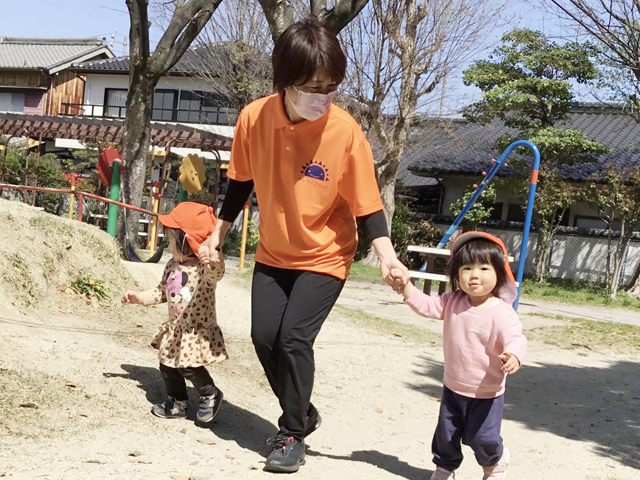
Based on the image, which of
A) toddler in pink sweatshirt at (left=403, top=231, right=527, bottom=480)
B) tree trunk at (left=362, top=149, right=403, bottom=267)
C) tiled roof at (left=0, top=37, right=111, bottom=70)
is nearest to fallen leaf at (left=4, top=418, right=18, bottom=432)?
toddler in pink sweatshirt at (left=403, top=231, right=527, bottom=480)

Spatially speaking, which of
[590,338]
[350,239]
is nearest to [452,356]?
[350,239]

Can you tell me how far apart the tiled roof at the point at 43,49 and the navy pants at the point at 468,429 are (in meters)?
36.8

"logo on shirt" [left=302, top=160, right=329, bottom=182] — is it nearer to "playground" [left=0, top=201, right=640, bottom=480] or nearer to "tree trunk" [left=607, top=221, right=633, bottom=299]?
"playground" [left=0, top=201, right=640, bottom=480]

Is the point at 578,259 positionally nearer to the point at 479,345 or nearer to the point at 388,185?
the point at 388,185

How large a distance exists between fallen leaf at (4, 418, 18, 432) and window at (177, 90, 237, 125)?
91.7ft

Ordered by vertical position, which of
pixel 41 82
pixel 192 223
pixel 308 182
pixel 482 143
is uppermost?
pixel 41 82

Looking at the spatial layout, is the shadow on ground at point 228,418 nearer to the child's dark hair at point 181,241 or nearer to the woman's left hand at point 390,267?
the child's dark hair at point 181,241

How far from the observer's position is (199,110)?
31.3m

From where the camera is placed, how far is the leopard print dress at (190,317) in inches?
154

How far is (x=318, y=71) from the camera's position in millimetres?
3094

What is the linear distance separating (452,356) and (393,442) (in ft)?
3.62

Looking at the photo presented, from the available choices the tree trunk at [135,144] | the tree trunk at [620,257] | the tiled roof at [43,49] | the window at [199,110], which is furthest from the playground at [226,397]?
the tiled roof at [43,49]

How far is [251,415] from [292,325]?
1229mm

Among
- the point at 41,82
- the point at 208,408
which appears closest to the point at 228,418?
the point at 208,408
